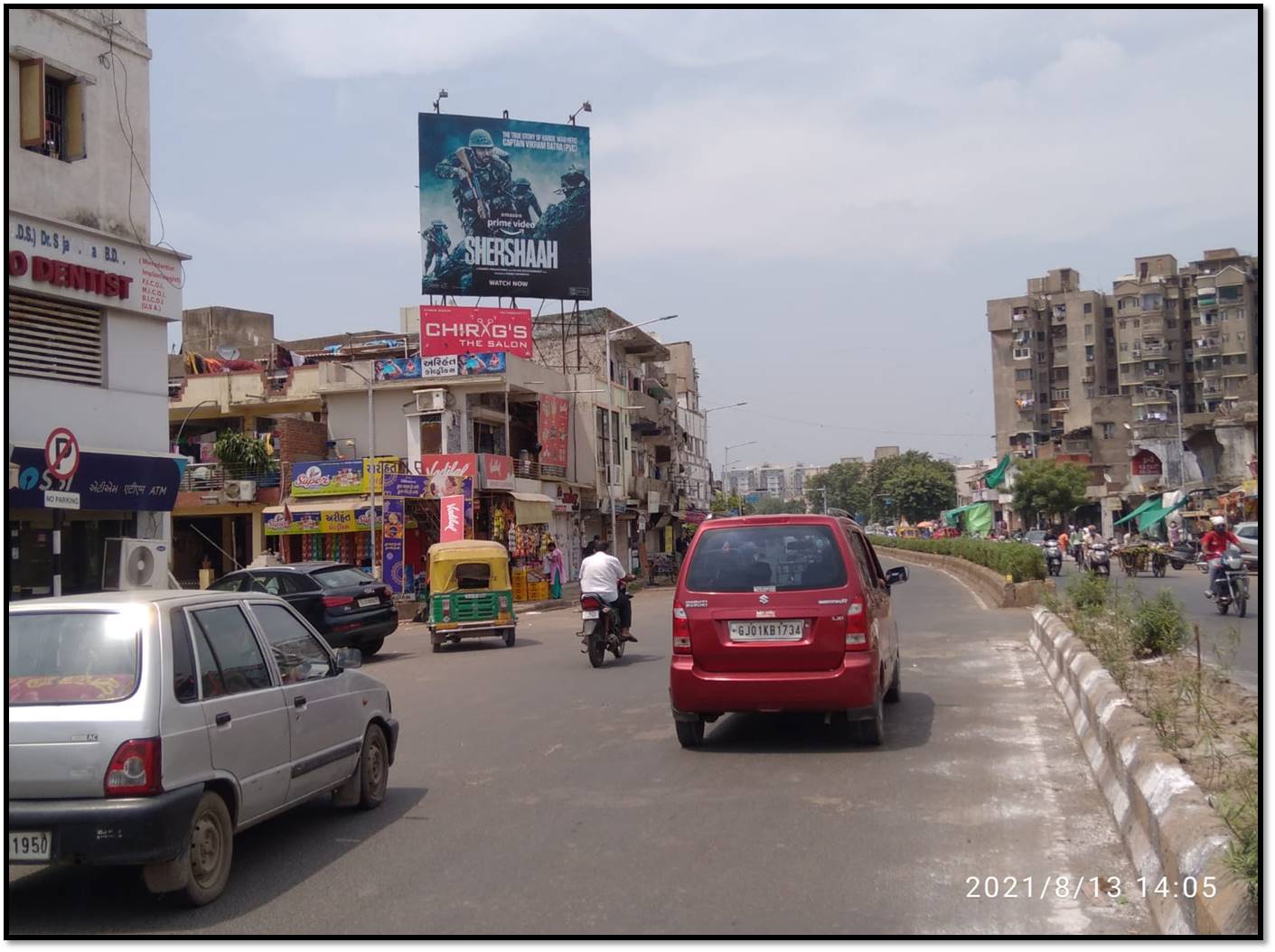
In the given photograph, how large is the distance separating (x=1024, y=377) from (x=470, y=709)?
104359 mm

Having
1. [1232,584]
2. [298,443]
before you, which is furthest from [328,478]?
[1232,584]

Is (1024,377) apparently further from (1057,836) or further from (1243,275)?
(1057,836)

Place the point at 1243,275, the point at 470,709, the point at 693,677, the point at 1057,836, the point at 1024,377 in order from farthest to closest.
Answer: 1. the point at 1024,377
2. the point at 1243,275
3. the point at 470,709
4. the point at 693,677
5. the point at 1057,836

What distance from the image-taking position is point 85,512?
19359 millimetres

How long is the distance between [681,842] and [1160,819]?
244cm

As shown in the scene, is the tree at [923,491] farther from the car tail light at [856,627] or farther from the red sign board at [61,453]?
the car tail light at [856,627]

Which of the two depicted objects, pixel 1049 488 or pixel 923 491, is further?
pixel 923 491

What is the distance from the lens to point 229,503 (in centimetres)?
3709

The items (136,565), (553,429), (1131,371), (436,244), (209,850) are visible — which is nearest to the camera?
(209,850)

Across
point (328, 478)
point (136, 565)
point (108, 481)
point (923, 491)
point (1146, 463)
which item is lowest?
point (136, 565)

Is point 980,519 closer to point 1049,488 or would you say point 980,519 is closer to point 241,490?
point 1049,488

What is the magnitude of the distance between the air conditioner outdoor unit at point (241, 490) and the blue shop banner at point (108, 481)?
1585cm

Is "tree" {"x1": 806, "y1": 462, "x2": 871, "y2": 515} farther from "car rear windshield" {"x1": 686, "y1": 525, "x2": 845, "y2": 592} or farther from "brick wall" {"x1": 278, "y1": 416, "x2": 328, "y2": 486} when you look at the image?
"car rear windshield" {"x1": 686, "y1": 525, "x2": 845, "y2": 592}

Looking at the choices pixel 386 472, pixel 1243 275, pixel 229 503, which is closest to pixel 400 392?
pixel 386 472
